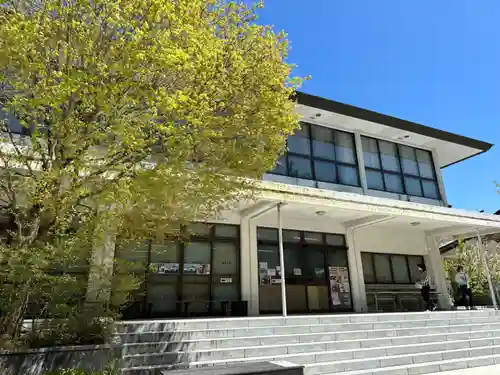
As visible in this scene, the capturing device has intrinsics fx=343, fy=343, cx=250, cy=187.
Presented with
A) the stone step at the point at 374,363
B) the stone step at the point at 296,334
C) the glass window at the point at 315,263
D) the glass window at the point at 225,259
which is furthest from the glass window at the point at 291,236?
the stone step at the point at 374,363

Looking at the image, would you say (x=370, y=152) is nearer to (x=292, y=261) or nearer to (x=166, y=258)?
(x=292, y=261)

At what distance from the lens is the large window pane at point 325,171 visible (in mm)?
12484

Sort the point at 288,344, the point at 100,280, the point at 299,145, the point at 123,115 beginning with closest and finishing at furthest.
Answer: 1. the point at 123,115
2. the point at 100,280
3. the point at 288,344
4. the point at 299,145

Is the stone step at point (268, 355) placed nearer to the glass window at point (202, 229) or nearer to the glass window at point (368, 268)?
the glass window at point (202, 229)

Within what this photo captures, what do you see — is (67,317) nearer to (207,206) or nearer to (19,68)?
(207,206)

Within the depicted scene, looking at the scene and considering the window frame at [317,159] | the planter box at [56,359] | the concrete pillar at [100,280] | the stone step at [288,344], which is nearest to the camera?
the planter box at [56,359]

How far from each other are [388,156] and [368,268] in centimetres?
476

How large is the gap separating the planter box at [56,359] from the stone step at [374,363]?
1.32ft

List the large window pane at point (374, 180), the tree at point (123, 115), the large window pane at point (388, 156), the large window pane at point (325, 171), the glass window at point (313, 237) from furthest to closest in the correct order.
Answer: the large window pane at point (388, 156), the large window pane at point (374, 180), the large window pane at point (325, 171), the glass window at point (313, 237), the tree at point (123, 115)

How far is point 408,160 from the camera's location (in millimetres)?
14758

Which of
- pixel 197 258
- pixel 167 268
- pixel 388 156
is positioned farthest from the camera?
pixel 388 156

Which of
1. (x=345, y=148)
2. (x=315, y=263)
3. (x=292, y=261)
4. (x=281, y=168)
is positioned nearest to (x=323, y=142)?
(x=345, y=148)

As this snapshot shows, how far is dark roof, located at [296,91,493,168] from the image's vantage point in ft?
39.4

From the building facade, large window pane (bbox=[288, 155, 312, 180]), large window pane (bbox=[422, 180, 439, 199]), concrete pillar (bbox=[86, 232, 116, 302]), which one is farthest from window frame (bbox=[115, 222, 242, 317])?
large window pane (bbox=[422, 180, 439, 199])
